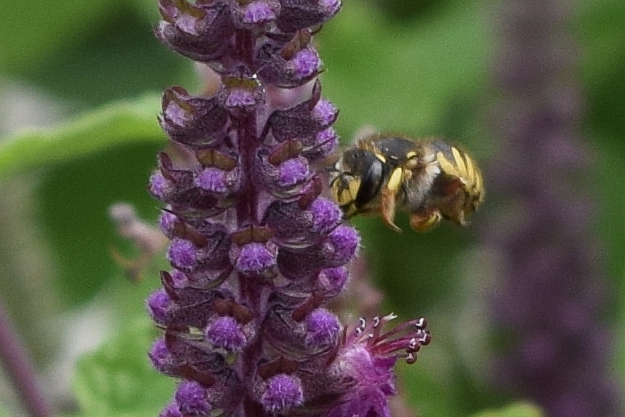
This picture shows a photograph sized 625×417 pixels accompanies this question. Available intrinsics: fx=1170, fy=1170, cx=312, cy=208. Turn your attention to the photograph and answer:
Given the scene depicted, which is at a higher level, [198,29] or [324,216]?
[198,29]

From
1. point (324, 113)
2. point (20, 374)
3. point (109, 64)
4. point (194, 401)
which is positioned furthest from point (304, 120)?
point (109, 64)

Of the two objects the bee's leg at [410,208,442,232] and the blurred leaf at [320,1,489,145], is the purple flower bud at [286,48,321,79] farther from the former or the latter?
the blurred leaf at [320,1,489,145]

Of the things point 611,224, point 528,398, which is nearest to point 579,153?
point 528,398

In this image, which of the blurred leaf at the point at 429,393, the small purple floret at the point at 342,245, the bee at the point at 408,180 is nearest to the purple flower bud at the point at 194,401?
the small purple floret at the point at 342,245

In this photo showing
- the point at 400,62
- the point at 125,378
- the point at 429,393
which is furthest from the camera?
the point at 400,62

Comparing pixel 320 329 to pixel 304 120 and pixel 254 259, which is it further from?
pixel 304 120
